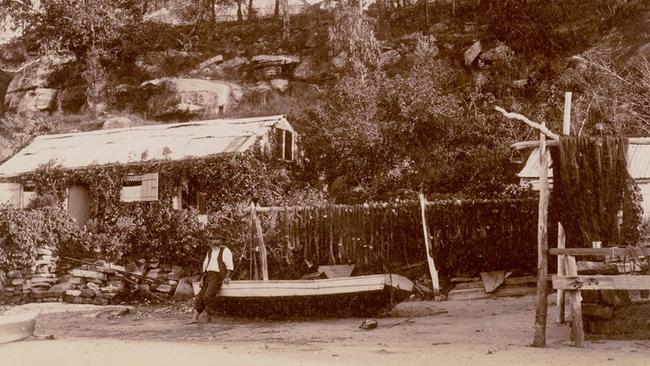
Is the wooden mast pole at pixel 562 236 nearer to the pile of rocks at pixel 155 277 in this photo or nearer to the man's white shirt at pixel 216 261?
the man's white shirt at pixel 216 261

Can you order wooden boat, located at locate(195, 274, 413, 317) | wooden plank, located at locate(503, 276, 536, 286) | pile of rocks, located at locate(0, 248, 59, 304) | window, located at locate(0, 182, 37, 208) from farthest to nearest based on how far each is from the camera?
window, located at locate(0, 182, 37, 208) → pile of rocks, located at locate(0, 248, 59, 304) → wooden plank, located at locate(503, 276, 536, 286) → wooden boat, located at locate(195, 274, 413, 317)

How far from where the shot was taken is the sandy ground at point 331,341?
9.32 metres

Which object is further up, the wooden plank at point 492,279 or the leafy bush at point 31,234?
the leafy bush at point 31,234

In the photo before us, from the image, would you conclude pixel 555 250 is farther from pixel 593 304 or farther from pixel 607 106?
A: pixel 607 106

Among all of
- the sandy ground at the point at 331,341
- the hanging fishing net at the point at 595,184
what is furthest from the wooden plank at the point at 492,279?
the hanging fishing net at the point at 595,184

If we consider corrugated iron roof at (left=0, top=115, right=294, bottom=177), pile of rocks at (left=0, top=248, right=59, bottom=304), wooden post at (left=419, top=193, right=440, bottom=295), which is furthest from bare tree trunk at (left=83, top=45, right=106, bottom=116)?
wooden post at (left=419, top=193, right=440, bottom=295)

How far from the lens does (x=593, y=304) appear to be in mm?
10680

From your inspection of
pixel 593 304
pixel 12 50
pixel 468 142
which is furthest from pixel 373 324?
pixel 12 50

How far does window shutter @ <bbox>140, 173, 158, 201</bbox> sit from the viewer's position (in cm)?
2322

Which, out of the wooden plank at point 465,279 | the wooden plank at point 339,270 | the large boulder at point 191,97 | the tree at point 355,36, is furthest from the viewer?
the large boulder at point 191,97

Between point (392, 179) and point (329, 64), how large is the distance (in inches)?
610

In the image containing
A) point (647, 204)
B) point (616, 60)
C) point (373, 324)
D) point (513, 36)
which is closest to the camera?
point (373, 324)

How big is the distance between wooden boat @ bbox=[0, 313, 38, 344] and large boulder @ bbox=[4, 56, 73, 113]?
32.6 meters

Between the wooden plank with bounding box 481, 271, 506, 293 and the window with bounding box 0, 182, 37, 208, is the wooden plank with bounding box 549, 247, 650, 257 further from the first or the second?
the window with bounding box 0, 182, 37, 208
